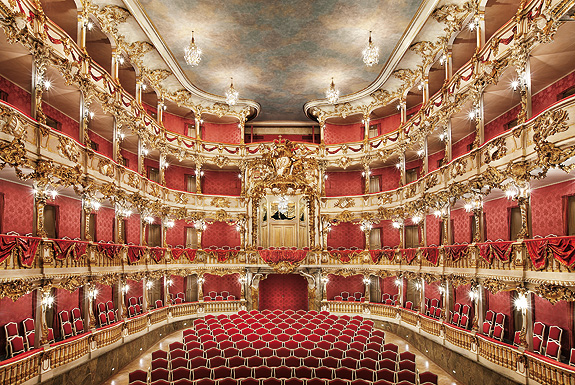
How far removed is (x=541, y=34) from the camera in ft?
36.9

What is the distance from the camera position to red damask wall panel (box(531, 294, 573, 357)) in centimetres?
1333

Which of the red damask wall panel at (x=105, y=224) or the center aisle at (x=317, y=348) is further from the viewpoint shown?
the red damask wall panel at (x=105, y=224)

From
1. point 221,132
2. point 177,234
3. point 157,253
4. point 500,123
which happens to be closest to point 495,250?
point 500,123

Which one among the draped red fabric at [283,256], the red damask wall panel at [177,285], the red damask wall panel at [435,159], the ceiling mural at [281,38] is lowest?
the red damask wall panel at [177,285]

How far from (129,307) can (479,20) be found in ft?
69.4

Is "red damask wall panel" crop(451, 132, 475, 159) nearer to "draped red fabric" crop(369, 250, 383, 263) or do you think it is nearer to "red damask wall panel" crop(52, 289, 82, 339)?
"draped red fabric" crop(369, 250, 383, 263)

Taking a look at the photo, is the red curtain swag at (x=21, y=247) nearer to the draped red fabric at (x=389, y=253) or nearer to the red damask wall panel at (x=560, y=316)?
the red damask wall panel at (x=560, y=316)

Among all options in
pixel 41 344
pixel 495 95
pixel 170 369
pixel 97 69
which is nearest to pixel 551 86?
pixel 495 95

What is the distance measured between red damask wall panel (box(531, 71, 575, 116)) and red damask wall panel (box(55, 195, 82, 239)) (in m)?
20.3

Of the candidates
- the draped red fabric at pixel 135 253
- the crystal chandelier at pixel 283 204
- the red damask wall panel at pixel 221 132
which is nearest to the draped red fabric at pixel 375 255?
the crystal chandelier at pixel 283 204

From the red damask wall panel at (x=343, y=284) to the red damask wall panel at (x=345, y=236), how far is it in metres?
2.32

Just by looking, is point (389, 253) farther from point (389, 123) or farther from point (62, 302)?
point (62, 302)

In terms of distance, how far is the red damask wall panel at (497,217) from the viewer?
17188 millimetres

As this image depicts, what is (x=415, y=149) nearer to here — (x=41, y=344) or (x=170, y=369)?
(x=170, y=369)
